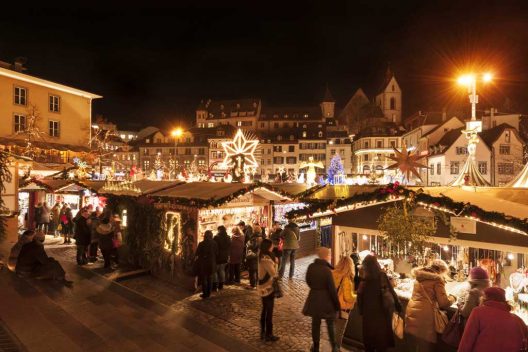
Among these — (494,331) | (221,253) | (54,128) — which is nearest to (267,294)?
(221,253)

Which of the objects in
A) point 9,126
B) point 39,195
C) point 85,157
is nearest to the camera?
point 39,195

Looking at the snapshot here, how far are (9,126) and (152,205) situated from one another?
956 inches

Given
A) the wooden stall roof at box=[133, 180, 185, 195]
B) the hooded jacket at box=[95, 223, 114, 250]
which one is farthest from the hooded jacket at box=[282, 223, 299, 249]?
the hooded jacket at box=[95, 223, 114, 250]

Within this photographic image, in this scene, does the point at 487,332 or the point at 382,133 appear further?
the point at 382,133

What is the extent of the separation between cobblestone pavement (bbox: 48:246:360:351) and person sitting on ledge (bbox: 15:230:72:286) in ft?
6.00

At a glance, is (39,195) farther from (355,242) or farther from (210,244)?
(355,242)

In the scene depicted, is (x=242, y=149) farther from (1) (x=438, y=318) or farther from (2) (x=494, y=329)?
(2) (x=494, y=329)

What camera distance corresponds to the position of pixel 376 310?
6035mm

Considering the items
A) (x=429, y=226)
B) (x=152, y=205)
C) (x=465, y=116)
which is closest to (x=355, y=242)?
(x=429, y=226)

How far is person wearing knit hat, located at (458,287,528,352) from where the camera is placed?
4395mm

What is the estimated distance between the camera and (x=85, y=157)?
1382 inches

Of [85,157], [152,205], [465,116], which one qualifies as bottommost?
[152,205]

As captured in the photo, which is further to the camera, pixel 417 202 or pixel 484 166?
pixel 484 166

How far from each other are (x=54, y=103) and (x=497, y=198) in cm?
3487
